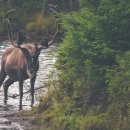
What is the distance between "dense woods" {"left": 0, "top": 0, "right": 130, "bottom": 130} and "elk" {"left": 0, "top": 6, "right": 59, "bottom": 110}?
1.92 m

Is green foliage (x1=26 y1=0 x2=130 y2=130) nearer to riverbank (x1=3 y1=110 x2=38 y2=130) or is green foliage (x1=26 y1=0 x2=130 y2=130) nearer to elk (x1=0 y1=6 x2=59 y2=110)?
riverbank (x1=3 y1=110 x2=38 y2=130)

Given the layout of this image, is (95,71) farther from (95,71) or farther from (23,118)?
(23,118)

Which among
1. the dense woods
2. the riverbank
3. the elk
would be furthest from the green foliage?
the elk

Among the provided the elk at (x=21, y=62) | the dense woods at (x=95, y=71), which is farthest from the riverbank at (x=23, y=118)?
the elk at (x=21, y=62)

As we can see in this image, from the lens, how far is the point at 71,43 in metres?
12.8

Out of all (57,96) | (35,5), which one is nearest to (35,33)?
(35,5)

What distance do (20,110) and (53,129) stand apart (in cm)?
251

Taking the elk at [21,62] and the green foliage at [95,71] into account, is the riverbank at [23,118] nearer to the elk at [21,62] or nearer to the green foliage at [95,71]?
the green foliage at [95,71]

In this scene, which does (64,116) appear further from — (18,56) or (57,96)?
(18,56)

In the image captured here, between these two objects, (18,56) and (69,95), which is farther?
(18,56)

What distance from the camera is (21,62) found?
15.9 metres

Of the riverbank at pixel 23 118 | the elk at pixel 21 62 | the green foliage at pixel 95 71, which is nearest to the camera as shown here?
the green foliage at pixel 95 71

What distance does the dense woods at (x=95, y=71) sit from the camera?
11688 millimetres

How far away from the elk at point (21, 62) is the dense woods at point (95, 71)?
192 cm
